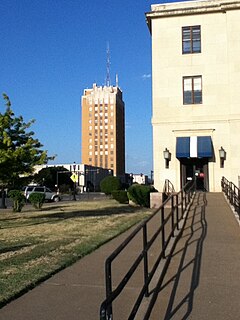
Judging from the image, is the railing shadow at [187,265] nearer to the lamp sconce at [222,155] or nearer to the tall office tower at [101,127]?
the lamp sconce at [222,155]

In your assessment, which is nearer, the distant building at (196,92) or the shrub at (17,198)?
the shrub at (17,198)

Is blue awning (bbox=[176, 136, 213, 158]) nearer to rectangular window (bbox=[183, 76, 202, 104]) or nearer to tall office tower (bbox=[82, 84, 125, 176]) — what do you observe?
rectangular window (bbox=[183, 76, 202, 104])

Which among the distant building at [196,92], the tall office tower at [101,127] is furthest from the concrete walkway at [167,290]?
the tall office tower at [101,127]

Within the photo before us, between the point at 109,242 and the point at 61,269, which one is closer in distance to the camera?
the point at 61,269

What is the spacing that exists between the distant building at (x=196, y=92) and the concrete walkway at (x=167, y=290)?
17712 mm

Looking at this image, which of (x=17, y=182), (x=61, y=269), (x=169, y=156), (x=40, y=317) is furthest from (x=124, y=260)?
(x=169, y=156)

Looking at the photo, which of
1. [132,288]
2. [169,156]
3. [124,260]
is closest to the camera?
[132,288]

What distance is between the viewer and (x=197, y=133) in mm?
27828

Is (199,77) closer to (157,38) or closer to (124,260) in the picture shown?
(157,38)

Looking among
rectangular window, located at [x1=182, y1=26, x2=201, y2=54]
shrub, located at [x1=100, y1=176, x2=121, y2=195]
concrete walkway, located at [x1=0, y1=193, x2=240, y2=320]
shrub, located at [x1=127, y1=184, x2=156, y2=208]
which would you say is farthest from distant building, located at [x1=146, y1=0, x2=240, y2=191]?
concrete walkway, located at [x1=0, y1=193, x2=240, y2=320]

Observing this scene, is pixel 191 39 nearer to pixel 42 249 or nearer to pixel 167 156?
pixel 167 156

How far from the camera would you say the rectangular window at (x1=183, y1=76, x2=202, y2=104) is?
28266mm

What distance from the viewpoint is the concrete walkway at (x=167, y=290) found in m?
5.29

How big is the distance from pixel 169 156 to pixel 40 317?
912 inches
